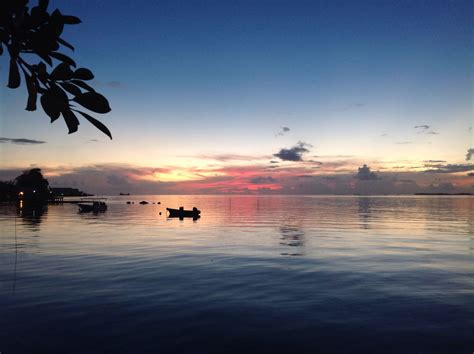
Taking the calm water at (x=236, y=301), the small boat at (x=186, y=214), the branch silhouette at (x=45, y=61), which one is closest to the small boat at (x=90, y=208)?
the small boat at (x=186, y=214)

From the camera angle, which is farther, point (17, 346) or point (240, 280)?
point (240, 280)

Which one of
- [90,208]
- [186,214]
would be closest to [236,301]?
[186,214]

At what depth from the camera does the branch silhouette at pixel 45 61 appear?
2414 millimetres

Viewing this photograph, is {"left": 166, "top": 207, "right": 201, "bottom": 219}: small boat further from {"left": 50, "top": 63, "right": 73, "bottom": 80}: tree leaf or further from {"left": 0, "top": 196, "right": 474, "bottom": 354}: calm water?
{"left": 50, "top": 63, "right": 73, "bottom": 80}: tree leaf

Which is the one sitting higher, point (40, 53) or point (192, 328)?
point (40, 53)

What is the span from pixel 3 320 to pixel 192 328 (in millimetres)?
7323

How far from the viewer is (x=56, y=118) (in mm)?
2418

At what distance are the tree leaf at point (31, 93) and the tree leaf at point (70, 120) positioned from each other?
0.24 meters

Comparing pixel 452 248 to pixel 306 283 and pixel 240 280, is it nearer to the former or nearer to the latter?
pixel 306 283

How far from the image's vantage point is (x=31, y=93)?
8.25 ft

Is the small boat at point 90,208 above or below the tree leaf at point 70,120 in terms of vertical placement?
below

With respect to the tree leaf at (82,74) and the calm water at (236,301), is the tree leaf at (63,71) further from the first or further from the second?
the calm water at (236,301)

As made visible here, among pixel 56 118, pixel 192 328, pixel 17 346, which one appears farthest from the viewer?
pixel 192 328

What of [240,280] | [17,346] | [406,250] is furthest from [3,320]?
[406,250]
